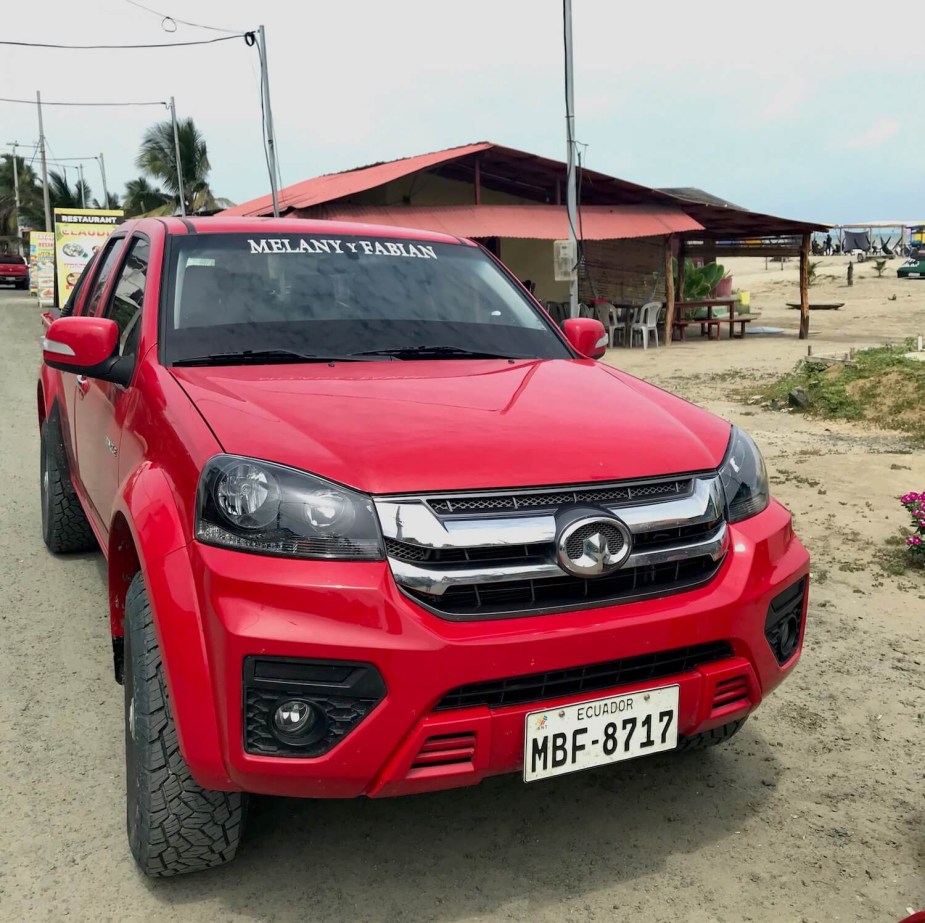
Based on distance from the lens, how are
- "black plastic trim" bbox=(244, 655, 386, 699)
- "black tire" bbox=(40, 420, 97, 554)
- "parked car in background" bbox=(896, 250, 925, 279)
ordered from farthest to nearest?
"parked car in background" bbox=(896, 250, 925, 279) → "black tire" bbox=(40, 420, 97, 554) → "black plastic trim" bbox=(244, 655, 386, 699)

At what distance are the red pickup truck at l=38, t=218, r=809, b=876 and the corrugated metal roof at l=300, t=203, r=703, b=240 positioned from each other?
15.2 m

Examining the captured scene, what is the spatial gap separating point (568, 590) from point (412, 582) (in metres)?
0.38

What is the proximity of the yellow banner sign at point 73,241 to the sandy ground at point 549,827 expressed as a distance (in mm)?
18886

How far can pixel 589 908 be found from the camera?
89.5 inches

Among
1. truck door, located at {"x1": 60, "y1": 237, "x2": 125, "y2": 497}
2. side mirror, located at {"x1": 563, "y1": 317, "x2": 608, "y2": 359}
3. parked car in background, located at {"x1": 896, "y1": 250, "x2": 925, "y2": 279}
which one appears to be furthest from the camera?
parked car in background, located at {"x1": 896, "y1": 250, "x2": 925, "y2": 279}

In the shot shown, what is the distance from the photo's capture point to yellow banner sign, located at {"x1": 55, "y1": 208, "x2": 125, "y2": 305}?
68.6 ft

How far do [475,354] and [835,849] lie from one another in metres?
1.86

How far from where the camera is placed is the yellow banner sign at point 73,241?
68.6 ft

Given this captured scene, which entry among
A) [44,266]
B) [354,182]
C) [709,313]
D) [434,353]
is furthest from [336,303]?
[44,266]

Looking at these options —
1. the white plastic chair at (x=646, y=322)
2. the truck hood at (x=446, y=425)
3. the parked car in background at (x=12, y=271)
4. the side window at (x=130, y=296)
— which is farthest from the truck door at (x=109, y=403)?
the parked car in background at (x=12, y=271)

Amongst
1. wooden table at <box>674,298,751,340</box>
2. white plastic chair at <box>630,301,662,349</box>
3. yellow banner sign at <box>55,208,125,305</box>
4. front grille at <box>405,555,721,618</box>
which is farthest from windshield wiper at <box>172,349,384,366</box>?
yellow banner sign at <box>55,208,125,305</box>

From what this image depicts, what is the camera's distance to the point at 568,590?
2.09m

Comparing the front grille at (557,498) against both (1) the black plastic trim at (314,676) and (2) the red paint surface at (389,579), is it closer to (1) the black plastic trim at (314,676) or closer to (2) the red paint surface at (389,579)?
(2) the red paint surface at (389,579)

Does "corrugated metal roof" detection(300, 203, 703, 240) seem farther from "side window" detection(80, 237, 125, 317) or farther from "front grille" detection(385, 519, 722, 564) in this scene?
"front grille" detection(385, 519, 722, 564)
